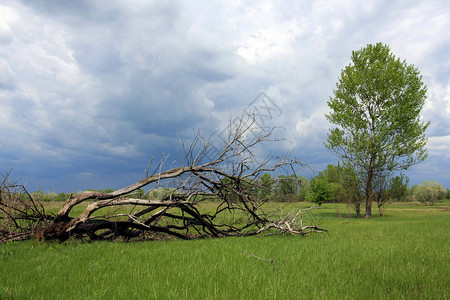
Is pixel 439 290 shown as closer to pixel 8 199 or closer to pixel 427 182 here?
pixel 8 199

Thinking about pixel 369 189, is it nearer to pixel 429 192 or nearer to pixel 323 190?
pixel 323 190

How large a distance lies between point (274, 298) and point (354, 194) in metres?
25.7

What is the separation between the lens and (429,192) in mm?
57906

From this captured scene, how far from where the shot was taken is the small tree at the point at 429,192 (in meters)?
56.8

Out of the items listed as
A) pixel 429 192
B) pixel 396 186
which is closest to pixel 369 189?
pixel 396 186

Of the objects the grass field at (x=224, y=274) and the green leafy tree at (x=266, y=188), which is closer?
the grass field at (x=224, y=274)

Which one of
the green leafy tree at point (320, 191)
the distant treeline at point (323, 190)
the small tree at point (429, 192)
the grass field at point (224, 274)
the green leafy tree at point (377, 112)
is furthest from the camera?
the small tree at point (429, 192)

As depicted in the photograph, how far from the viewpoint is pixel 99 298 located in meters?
2.99

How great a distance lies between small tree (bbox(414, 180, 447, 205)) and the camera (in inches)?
2234

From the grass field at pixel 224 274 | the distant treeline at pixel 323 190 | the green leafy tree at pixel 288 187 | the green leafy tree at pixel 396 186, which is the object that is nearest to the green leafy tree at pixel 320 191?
the distant treeline at pixel 323 190

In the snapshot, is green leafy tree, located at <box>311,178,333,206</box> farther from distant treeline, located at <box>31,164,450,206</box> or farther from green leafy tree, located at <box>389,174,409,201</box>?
green leafy tree, located at <box>389,174,409,201</box>

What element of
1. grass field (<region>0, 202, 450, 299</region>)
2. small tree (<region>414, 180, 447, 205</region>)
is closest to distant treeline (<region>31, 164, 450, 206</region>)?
small tree (<region>414, 180, 447, 205</region>)

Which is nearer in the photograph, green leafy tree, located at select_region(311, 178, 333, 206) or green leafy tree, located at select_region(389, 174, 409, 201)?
green leafy tree, located at select_region(389, 174, 409, 201)

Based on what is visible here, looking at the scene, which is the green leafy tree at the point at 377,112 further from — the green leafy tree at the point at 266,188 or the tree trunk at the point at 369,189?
the green leafy tree at the point at 266,188
